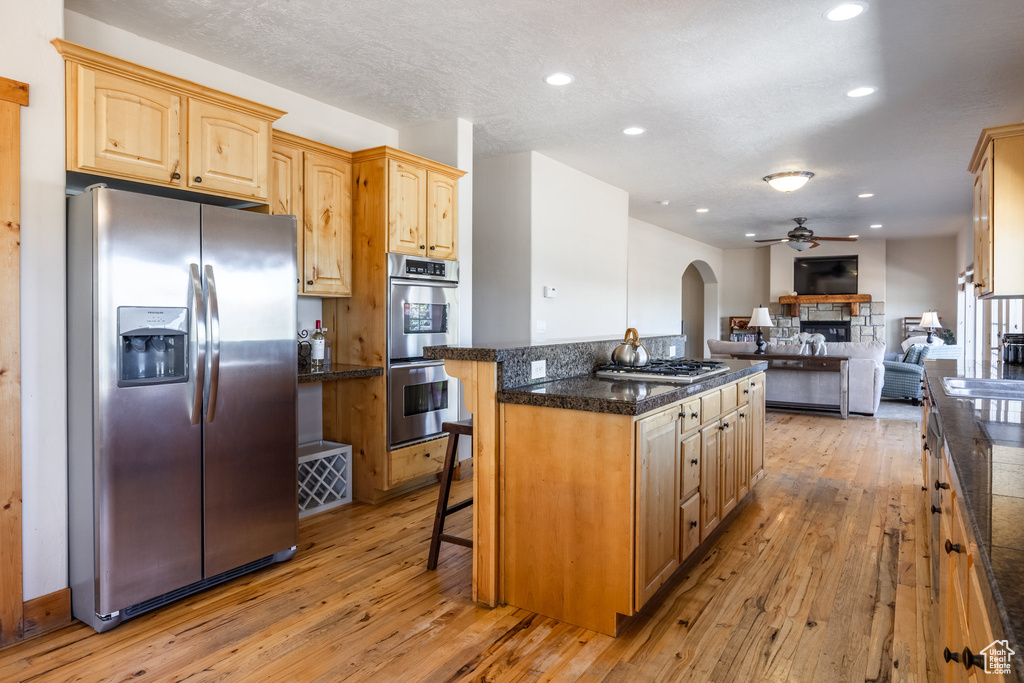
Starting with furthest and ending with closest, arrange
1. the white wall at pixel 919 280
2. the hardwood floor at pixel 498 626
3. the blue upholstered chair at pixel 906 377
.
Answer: the white wall at pixel 919 280
the blue upholstered chair at pixel 906 377
the hardwood floor at pixel 498 626

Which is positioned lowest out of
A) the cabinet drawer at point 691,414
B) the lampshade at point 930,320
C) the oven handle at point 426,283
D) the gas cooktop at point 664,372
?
the cabinet drawer at point 691,414

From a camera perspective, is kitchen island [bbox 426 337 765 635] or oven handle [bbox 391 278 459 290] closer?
kitchen island [bbox 426 337 765 635]

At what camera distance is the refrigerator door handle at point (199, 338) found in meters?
2.48

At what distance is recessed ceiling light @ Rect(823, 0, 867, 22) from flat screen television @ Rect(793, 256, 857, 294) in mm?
9729

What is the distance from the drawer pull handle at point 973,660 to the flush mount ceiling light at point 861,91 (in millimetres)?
3604

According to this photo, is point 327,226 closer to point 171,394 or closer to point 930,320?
point 171,394

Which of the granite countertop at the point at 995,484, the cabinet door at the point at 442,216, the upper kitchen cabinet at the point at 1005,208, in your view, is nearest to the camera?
the granite countertop at the point at 995,484

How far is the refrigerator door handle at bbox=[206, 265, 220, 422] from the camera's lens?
2521 millimetres

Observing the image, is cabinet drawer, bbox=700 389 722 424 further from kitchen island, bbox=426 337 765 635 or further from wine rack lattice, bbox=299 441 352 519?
wine rack lattice, bbox=299 441 352 519

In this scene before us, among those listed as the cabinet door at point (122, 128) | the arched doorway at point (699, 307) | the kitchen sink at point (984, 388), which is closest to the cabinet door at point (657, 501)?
the kitchen sink at point (984, 388)

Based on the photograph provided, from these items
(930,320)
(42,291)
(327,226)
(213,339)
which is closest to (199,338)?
(213,339)

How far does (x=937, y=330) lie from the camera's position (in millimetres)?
10516

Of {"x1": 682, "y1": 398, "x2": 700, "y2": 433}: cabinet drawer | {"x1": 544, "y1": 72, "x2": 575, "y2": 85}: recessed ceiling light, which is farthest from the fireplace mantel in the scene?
{"x1": 682, "y1": 398, "x2": 700, "y2": 433}: cabinet drawer

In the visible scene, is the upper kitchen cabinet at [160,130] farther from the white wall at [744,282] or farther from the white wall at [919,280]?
the white wall at [919,280]
